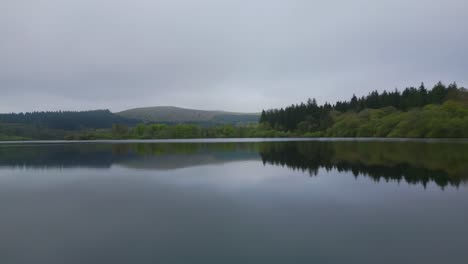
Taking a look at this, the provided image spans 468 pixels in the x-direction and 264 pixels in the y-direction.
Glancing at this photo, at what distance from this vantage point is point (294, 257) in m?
6.48

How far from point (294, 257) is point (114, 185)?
11.5 m

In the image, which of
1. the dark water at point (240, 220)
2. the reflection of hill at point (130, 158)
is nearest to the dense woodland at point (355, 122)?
the reflection of hill at point (130, 158)

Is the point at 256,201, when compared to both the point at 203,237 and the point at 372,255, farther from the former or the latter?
the point at 372,255

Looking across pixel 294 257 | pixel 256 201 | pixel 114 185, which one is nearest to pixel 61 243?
pixel 294 257

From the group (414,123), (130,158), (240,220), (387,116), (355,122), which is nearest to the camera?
(240,220)

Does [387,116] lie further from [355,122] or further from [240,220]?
[240,220]

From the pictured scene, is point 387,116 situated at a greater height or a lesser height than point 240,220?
greater

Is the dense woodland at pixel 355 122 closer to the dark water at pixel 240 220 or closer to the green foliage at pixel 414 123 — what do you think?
the green foliage at pixel 414 123

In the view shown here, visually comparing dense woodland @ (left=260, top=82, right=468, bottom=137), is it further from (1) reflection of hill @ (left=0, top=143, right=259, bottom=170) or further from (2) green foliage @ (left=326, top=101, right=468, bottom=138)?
(1) reflection of hill @ (left=0, top=143, right=259, bottom=170)

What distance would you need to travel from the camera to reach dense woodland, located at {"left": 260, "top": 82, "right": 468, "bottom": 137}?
204ft

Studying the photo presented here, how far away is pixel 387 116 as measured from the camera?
78688mm

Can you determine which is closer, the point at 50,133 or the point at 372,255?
the point at 372,255

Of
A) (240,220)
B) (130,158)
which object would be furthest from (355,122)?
(240,220)

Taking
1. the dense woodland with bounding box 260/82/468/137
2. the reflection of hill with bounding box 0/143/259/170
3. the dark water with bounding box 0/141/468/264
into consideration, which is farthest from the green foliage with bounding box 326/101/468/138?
the dark water with bounding box 0/141/468/264
